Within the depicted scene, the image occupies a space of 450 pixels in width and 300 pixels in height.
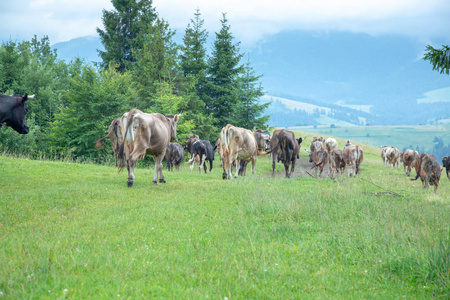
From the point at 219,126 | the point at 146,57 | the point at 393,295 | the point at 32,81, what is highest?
the point at 146,57

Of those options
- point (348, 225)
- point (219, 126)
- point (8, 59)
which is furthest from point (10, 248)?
point (219, 126)

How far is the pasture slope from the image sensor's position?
4.79 m

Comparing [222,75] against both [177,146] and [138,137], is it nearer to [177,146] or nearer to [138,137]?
[177,146]

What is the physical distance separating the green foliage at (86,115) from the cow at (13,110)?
42.7 ft

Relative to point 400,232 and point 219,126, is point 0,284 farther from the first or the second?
point 219,126

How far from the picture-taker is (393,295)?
4824mm

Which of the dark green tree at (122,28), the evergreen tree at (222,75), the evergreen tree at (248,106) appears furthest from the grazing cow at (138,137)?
the dark green tree at (122,28)

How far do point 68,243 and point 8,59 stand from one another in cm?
3446

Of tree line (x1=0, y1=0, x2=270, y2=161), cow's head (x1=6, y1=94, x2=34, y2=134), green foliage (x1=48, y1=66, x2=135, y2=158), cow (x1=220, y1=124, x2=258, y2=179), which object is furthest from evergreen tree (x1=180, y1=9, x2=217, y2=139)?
cow's head (x1=6, y1=94, x2=34, y2=134)

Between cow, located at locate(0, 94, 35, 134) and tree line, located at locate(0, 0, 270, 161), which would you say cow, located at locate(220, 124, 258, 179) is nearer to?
cow, located at locate(0, 94, 35, 134)

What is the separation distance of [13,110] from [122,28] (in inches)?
1759

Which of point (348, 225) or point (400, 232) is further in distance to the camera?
point (348, 225)

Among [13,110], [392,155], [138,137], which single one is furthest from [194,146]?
[392,155]

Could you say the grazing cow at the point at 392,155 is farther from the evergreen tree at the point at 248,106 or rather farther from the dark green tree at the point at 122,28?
the dark green tree at the point at 122,28
